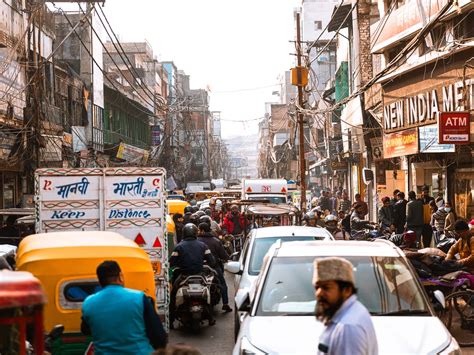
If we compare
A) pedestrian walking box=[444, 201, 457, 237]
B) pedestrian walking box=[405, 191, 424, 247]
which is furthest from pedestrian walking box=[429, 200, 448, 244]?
pedestrian walking box=[405, 191, 424, 247]

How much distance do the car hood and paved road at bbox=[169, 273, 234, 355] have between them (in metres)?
4.09

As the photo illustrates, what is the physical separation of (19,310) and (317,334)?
3188mm

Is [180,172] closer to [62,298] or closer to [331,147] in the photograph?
[331,147]

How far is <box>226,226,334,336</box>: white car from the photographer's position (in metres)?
12.1

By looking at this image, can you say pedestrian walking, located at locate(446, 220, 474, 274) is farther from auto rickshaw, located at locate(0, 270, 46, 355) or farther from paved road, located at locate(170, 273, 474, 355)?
auto rickshaw, located at locate(0, 270, 46, 355)

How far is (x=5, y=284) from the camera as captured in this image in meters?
4.11

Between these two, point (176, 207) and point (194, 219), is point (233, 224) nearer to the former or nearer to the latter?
point (176, 207)

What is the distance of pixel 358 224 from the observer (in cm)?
2188

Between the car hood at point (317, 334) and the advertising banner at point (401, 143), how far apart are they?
56.2 feet

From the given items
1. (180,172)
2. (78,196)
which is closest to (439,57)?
(78,196)

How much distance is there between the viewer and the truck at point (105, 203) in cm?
1334

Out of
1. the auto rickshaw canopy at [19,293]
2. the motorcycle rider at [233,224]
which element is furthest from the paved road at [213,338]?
the motorcycle rider at [233,224]

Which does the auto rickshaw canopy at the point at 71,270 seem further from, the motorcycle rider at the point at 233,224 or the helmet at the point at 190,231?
the motorcycle rider at the point at 233,224

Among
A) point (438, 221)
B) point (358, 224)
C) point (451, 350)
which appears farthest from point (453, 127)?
point (451, 350)
